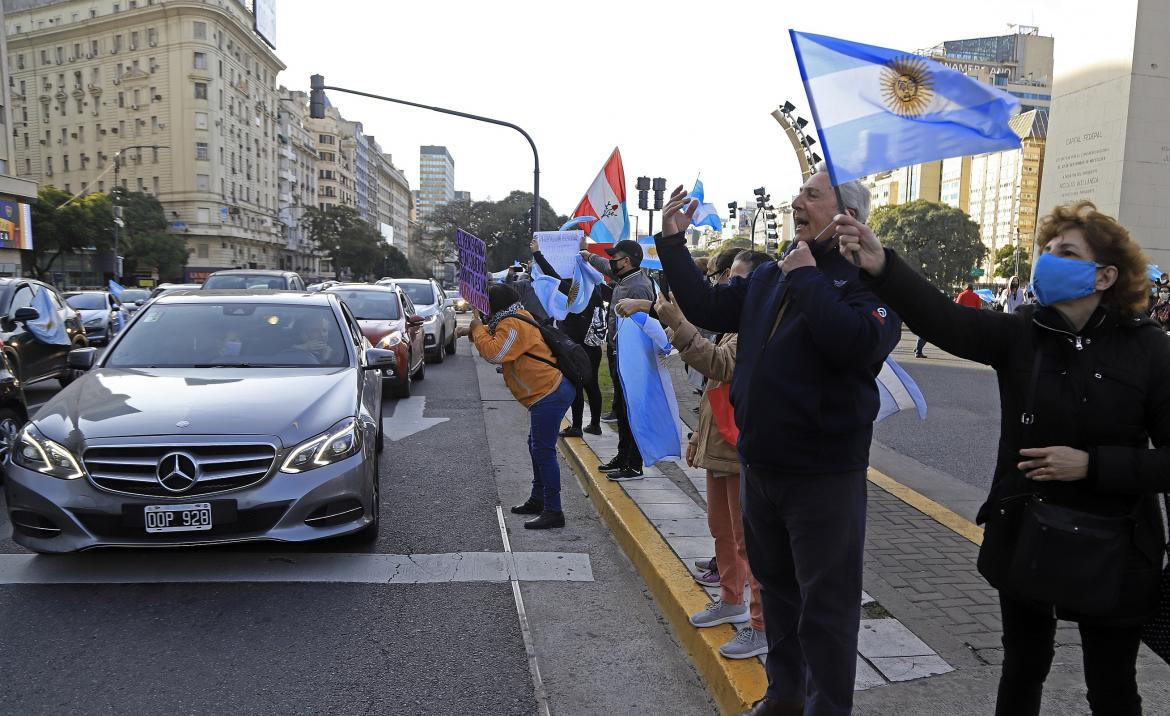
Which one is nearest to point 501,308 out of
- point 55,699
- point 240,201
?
point 55,699

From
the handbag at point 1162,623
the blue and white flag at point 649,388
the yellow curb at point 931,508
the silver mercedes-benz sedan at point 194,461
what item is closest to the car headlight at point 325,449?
the silver mercedes-benz sedan at point 194,461

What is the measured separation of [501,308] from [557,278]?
2.35m

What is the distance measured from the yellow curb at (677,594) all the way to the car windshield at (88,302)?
17616 mm

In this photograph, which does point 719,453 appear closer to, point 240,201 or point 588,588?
point 588,588

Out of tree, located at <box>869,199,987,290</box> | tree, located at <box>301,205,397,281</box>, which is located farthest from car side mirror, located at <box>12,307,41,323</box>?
tree, located at <box>301,205,397,281</box>

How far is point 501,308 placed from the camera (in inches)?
224

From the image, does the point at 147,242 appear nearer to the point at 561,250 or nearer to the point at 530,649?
the point at 561,250

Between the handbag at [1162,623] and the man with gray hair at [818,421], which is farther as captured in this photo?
the man with gray hair at [818,421]

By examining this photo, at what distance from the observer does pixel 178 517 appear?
4336 millimetres

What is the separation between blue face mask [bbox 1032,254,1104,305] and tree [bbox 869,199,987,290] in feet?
206

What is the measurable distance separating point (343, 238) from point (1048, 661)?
91.8 metres

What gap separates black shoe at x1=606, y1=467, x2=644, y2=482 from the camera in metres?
6.74

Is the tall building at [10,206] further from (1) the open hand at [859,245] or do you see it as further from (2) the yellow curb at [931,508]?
(1) the open hand at [859,245]

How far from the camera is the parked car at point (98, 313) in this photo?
18.0m
